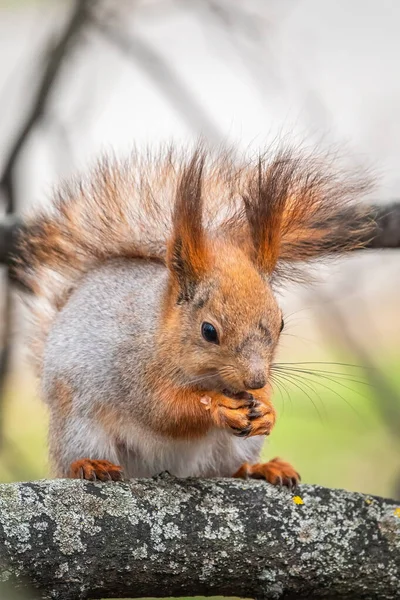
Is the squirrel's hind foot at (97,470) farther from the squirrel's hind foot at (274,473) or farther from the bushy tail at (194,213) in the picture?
the bushy tail at (194,213)

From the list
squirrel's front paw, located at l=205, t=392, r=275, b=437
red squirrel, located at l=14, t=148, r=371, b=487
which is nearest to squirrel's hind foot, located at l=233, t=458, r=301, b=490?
red squirrel, located at l=14, t=148, r=371, b=487

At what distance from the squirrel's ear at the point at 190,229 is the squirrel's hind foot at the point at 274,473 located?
22.0 inches

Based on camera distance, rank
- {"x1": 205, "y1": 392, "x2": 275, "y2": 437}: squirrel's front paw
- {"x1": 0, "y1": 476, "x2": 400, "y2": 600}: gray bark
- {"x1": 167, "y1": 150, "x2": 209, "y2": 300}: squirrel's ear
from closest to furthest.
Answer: {"x1": 0, "y1": 476, "x2": 400, "y2": 600}: gray bark
{"x1": 205, "y1": 392, "x2": 275, "y2": 437}: squirrel's front paw
{"x1": 167, "y1": 150, "x2": 209, "y2": 300}: squirrel's ear

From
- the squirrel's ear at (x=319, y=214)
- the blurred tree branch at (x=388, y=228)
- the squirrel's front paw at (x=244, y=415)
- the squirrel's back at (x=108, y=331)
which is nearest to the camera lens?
the squirrel's front paw at (x=244, y=415)

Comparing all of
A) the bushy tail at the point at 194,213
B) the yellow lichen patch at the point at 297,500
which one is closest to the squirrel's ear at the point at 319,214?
the bushy tail at the point at 194,213

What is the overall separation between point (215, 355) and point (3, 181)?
3.78ft

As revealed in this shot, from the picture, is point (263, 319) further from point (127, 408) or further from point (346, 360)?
point (346, 360)

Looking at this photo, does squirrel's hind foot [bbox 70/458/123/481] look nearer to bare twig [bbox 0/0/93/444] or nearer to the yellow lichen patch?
the yellow lichen patch

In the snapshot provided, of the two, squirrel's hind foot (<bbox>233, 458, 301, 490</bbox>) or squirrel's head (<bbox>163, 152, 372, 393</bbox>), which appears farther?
squirrel's hind foot (<bbox>233, 458, 301, 490</bbox>)

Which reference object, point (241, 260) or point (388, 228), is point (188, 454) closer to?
point (241, 260)

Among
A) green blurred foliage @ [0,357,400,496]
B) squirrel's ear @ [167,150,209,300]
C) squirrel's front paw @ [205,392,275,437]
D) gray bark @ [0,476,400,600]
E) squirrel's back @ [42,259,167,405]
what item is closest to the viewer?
gray bark @ [0,476,400,600]

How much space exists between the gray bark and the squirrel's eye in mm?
366

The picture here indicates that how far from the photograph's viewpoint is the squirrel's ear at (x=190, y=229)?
252 centimetres

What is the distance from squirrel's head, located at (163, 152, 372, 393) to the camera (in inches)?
92.7
